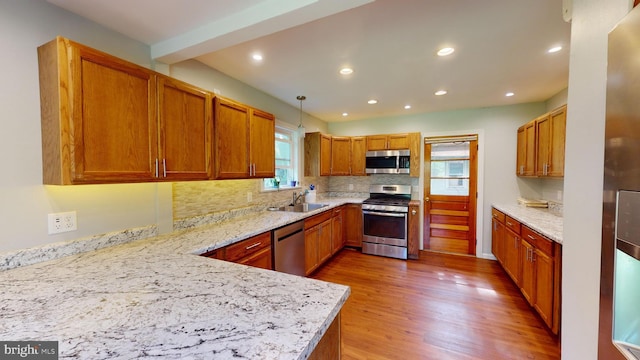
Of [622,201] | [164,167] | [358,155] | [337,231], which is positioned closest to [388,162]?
[358,155]

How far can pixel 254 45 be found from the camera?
2.07m

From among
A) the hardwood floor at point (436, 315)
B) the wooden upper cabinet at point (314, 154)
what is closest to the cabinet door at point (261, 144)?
the wooden upper cabinet at point (314, 154)

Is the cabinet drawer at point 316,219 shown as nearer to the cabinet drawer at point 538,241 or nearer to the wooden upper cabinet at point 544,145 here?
the cabinet drawer at point 538,241

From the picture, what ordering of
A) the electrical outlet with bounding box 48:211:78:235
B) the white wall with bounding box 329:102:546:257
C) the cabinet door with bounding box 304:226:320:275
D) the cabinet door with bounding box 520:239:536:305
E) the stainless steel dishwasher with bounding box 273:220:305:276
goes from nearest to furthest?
the electrical outlet with bounding box 48:211:78:235 → the cabinet door with bounding box 520:239:536:305 → the stainless steel dishwasher with bounding box 273:220:305:276 → the cabinet door with bounding box 304:226:320:275 → the white wall with bounding box 329:102:546:257

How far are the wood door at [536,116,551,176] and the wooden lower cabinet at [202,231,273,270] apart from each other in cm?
328

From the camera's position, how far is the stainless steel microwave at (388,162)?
4.25 metres

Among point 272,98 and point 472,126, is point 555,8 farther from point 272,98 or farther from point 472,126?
point 272,98

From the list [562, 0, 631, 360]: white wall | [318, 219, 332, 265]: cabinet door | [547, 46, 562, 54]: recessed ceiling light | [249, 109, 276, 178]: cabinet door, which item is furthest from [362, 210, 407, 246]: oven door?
[562, 0, 631, 360]: white wall

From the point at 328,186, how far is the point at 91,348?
4.56 meters

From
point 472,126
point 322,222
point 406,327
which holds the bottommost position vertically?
point 406,327

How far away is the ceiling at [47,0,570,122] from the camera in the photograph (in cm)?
154

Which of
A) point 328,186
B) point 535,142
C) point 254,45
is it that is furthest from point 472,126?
point 254,45

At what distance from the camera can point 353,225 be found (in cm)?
432

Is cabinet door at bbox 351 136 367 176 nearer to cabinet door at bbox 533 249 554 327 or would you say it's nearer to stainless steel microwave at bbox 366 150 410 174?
stainless steel microwave at bbox 366 150 410 174
